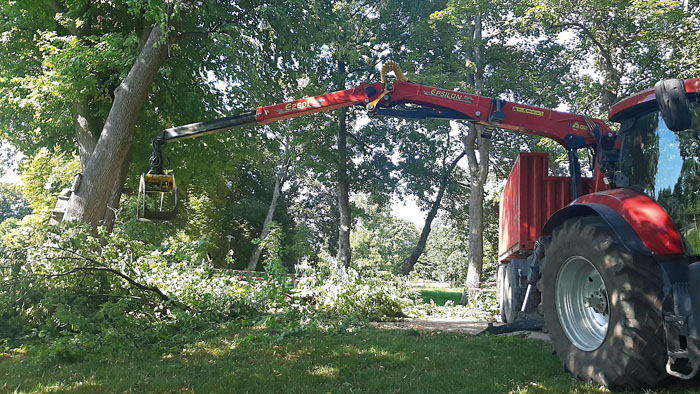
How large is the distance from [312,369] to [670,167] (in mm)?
3513

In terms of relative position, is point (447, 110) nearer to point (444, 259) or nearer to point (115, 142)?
point (115, 142)

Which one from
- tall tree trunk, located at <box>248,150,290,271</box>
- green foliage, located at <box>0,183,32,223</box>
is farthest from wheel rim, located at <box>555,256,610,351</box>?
green foliage, located at <box>0,183,32,223</box>

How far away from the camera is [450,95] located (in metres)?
7.31

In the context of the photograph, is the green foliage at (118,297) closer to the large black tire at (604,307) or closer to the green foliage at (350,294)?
the green foliage at (350,294)

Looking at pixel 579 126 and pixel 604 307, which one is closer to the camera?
pixel 604 307

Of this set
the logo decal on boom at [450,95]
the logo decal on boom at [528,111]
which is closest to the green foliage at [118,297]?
the logo decal on boom at [450,95]

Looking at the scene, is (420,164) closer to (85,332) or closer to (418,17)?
(418,17)

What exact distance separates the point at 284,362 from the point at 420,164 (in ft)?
73.5

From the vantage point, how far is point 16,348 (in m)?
6.12

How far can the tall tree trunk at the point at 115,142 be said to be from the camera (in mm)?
10234

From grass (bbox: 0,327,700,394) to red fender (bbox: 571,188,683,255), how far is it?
1.04 metres

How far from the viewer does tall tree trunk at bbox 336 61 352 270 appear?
22672mm

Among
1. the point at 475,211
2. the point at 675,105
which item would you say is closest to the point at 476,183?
the point at 475,211

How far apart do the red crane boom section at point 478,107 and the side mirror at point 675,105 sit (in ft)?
10.5
